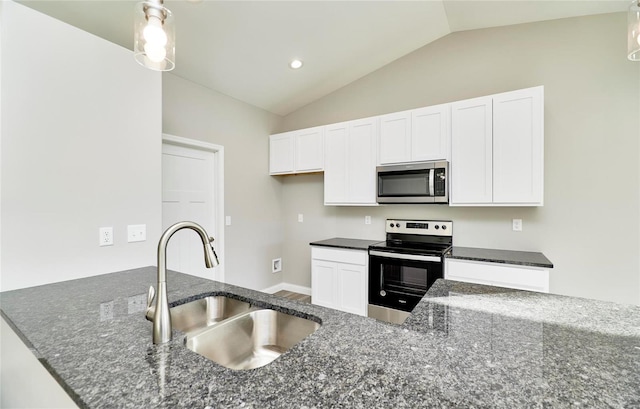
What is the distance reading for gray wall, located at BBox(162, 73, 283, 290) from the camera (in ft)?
10.0

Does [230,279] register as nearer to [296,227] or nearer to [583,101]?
[296,227]

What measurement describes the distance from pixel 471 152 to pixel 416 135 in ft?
1.81

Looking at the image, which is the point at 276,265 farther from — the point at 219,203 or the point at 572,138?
the point at 572,138

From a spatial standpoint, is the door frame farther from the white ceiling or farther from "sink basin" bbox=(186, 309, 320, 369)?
"sink basin" bbox=(186, 309, 320, 369)

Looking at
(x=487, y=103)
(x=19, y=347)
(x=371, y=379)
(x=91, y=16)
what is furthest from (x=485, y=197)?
(x=91, y=16)

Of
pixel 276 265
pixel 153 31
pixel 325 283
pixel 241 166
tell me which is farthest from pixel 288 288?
pixel 153 31

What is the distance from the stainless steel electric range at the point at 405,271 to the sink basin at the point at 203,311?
5.85 ft

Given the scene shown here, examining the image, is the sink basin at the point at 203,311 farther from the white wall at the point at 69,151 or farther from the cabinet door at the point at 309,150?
the cabinet door at the point at 309,150

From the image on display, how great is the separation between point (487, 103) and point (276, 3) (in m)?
2.04

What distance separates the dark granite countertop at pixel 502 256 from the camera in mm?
2319

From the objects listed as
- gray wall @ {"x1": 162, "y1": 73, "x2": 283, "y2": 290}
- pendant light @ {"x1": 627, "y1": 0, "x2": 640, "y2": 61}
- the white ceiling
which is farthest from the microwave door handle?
gray wall @ {"x1": 162, "y1": 73, "x2": 283, "y2": 290}

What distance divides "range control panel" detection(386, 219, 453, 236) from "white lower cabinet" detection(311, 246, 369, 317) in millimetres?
641

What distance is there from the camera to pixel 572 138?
260cm

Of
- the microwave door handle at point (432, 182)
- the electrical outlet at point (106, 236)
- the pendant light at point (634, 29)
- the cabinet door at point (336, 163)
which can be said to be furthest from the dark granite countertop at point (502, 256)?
the electrical outlet at point (106, 236)
